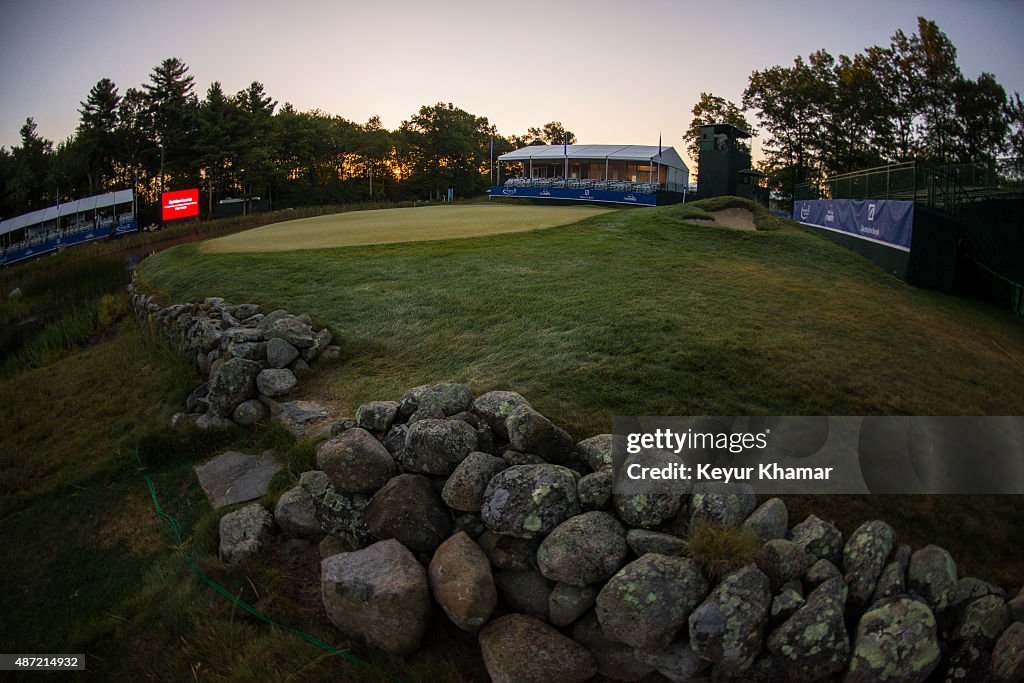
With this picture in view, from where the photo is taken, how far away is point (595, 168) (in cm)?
4756

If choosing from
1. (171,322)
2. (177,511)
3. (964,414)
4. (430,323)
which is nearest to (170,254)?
(171,322)

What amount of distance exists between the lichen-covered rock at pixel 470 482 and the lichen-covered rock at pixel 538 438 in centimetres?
23

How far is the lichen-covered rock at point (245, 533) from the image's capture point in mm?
4344

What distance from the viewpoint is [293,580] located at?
422cm

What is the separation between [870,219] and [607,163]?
3001 cm

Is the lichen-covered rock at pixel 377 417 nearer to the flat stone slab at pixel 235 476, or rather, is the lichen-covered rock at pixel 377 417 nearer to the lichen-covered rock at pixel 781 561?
the flat stone slab at pixel 235 476

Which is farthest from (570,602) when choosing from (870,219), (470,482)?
(870,219)

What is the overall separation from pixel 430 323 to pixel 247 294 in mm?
3948

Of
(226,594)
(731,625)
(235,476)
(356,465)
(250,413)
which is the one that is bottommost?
(226,594)

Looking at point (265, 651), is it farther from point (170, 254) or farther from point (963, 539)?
point (170, 254)

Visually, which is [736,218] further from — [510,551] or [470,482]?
[510,551]

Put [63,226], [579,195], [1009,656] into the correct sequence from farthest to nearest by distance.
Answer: [579,195]
[63,226]
[1009,656]

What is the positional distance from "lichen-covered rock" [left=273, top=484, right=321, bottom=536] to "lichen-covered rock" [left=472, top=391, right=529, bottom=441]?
4.52 feet

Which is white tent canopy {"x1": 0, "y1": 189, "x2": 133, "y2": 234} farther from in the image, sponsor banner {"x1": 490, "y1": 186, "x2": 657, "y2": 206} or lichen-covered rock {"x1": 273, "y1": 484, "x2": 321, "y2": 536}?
lichen-covered rock {"x1": 273, "y1": 484, "x2": 321, "y2": 536}
